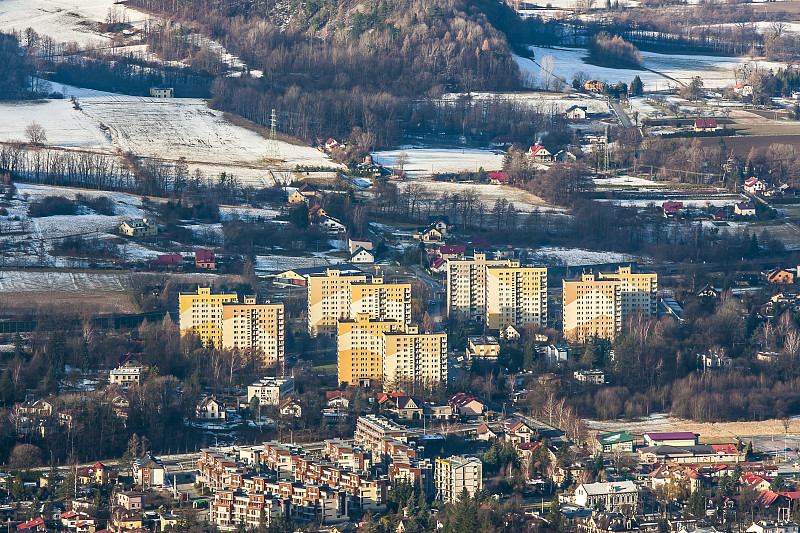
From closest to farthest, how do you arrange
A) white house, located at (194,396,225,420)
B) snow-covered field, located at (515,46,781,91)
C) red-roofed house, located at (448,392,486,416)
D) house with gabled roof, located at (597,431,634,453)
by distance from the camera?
house with gabled roof, located at (597,431,634,453), white house, located at (194,396,225,420), red-roofed house, located at (448,392,486,416), snow-covered field, located at (515,46,781,91)

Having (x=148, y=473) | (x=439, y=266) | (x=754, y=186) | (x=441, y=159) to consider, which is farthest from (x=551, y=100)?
(x=148, y=473)

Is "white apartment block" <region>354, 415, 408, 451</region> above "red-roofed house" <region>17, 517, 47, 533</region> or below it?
below

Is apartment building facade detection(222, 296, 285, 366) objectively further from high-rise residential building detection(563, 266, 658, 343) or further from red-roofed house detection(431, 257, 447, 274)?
red-roofed house detection(431, 257, 447, 274)

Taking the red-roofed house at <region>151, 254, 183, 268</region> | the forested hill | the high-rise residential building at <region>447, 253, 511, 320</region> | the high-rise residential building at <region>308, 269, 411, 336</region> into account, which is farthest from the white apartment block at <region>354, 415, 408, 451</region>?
the forested hill

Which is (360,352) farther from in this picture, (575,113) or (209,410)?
(575,113)

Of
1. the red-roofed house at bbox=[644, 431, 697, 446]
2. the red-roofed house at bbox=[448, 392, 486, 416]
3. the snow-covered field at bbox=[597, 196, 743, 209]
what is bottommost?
the snow-covered field at bbox=[597, 196, 743, 209]

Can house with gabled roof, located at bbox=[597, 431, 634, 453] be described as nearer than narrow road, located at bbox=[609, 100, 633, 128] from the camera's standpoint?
Yes

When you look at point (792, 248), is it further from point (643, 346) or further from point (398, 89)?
point (398, 89)
